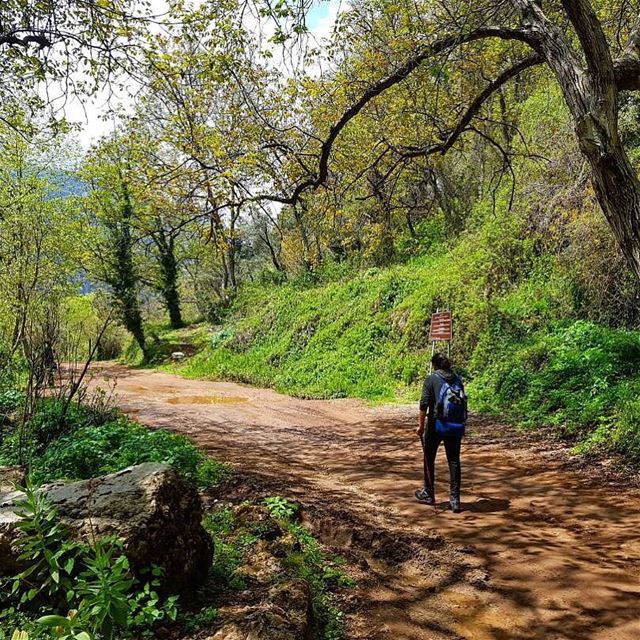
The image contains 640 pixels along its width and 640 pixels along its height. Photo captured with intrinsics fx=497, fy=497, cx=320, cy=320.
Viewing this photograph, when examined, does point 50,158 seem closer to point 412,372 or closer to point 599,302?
point 412,372

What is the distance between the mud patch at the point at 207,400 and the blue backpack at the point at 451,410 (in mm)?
9357

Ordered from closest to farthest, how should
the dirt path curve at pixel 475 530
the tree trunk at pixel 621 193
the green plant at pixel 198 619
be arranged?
the green plant at pixel 198 619 < the dirt path curve at pixel 475 530 < the tree trunk at pixel 621 193

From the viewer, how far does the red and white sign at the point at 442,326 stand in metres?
11.2

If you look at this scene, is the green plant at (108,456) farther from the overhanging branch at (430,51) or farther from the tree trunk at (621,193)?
the tree trunk at (621,193)

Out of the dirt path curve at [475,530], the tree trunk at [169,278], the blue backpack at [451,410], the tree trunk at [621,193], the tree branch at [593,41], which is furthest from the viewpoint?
the tree trunk at [169,278]

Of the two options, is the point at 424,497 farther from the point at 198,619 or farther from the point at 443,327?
the point at 443,327

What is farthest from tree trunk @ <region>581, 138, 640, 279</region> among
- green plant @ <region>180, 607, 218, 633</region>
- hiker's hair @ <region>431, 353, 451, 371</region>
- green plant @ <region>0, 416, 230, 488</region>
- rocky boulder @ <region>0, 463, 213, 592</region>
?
green plant @ <region>0, 416, 230, 488</region>

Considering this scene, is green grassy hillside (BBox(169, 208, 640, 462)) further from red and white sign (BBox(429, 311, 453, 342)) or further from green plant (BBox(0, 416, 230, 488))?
green plant (BBox(0, 416, 230, 488))

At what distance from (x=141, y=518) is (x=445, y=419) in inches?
138

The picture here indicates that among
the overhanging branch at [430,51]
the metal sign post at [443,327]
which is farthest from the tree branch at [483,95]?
the metal sign post at [443,327]

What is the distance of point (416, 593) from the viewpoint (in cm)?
379

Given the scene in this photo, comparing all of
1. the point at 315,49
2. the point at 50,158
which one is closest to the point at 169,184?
the point at 315,49

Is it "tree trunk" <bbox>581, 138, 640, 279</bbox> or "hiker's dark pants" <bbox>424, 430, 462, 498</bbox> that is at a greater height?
"tree trunk" <bbox>581, 138, 640, 279</bbox>

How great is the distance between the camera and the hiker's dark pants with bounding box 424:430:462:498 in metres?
5.55
